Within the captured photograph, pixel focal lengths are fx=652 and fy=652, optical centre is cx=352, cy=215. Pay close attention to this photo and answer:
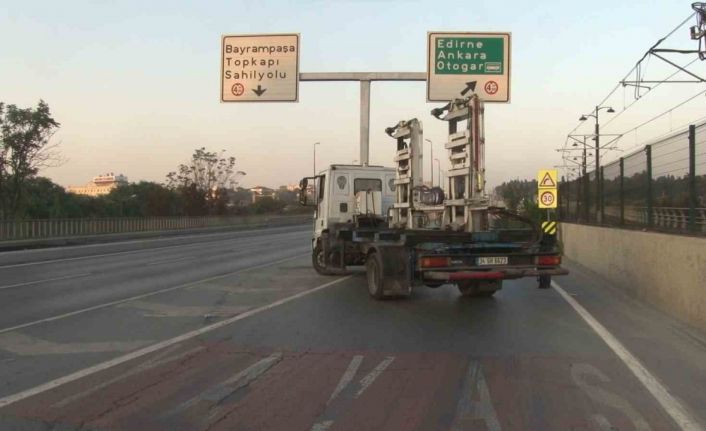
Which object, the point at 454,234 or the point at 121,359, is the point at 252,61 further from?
the point at 121,359

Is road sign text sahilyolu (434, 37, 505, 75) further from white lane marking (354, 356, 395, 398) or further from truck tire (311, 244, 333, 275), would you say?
white lane marking (354, 356, 395, 398)

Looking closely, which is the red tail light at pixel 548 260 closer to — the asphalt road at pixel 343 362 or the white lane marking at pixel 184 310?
the asphalt road at pixel 343 362

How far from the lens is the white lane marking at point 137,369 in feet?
19.0

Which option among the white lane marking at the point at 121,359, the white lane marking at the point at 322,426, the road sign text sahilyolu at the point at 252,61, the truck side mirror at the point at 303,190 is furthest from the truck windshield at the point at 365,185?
the white lane marking at the point at 322,426

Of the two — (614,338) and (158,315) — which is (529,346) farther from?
(158,315)

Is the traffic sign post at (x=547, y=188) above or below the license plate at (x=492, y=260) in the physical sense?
above

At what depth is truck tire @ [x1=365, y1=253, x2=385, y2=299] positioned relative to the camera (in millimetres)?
12039

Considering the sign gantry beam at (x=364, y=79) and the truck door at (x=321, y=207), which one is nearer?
the truck door at (x=321, y=207)

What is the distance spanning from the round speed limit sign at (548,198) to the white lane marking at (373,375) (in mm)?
21715

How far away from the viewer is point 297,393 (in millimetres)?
5980

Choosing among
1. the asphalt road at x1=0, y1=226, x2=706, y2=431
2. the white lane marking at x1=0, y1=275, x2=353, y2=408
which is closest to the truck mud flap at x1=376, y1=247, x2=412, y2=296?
the asphalt road at x1=0, y1=226, x2=706, y2=431

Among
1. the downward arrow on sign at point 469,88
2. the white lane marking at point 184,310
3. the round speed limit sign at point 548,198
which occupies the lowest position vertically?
the white lane marking at point 184,310

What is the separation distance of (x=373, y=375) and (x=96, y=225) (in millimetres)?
39033

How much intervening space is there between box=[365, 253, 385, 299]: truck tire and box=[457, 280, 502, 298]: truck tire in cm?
180
